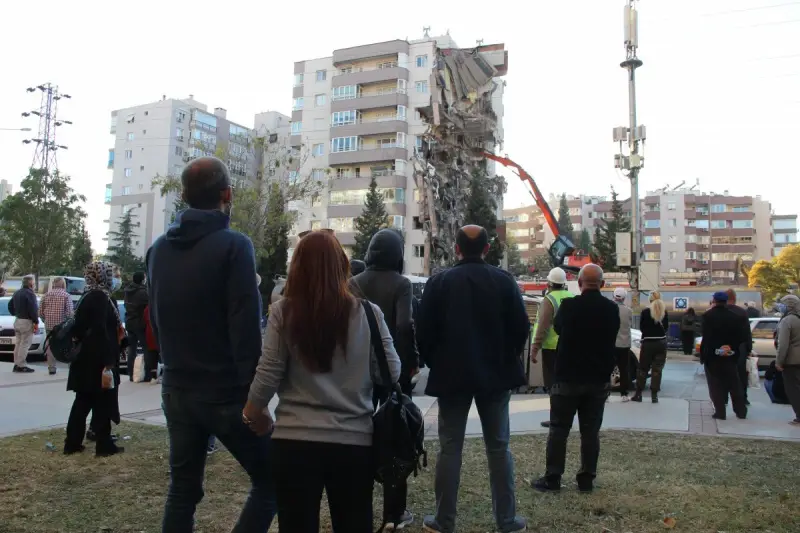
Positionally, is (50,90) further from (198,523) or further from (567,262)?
(198,523)

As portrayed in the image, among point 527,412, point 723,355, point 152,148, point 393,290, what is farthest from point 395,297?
point 152,148

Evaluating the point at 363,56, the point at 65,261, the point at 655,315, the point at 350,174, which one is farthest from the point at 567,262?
the point at 363,56

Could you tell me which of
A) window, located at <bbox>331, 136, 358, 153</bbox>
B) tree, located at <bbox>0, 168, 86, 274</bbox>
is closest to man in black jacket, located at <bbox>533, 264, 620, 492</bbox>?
tree, located at <bbox>0, 168, 86, 274</bbox>

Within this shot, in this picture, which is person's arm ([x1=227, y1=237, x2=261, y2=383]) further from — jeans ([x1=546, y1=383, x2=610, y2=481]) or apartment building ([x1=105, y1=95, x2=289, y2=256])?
apartment building ([x1=105, y1=95, x2=289, y2=256])

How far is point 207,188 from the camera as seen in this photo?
3273mm

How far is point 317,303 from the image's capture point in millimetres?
2656

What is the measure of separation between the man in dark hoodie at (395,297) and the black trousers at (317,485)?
1601 millimetres

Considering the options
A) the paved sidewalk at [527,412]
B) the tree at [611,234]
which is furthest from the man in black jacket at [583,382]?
the tree at [611,234]

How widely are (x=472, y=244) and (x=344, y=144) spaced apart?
191 feet

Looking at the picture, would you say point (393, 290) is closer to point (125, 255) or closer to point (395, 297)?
point (395, 297)

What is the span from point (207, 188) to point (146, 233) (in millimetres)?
87540

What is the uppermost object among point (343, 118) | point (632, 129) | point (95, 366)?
point (343, 118)

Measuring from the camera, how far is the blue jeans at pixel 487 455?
13.4ft

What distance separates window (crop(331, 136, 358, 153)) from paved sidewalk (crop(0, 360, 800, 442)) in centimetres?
5057
